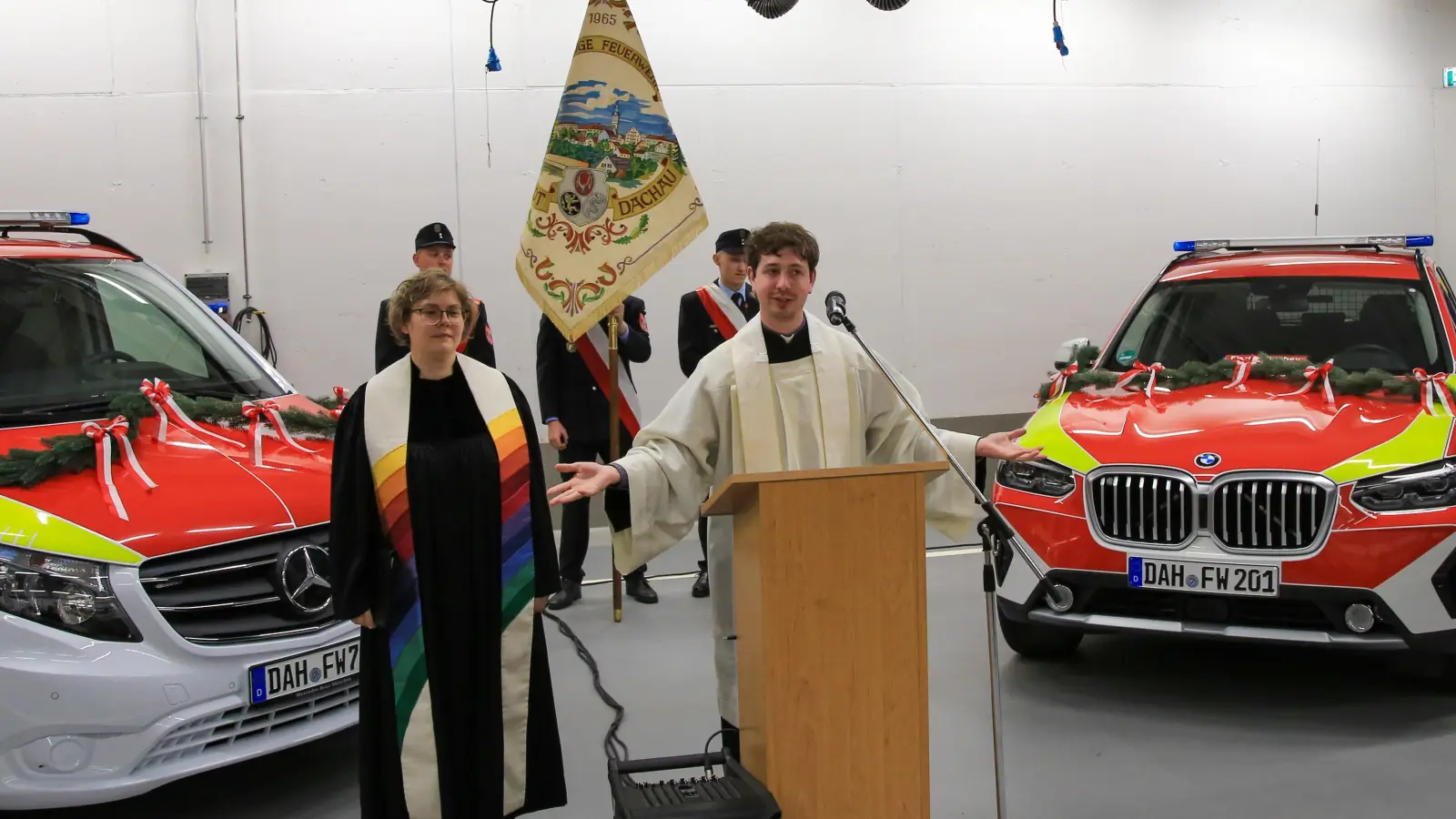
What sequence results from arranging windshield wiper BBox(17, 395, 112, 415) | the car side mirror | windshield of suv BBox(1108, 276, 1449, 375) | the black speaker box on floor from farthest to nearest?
the car side mirror, windshield of suv BBox(1108, 276, 1449, 375), windshield wiper BBox(17, 395, 112, 415), the black speaker box on floor

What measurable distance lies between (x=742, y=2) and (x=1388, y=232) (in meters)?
4.88

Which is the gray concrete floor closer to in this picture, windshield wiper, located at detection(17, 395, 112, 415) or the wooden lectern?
windshield wiper, located at detection(17, 395, 112, 415)

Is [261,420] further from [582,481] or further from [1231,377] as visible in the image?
[1231,377]

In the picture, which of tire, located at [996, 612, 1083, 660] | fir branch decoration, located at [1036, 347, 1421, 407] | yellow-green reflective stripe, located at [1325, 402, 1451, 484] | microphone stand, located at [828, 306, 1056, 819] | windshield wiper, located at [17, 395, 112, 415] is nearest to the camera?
microphone stand, located at [828, 306, 1056, 819]

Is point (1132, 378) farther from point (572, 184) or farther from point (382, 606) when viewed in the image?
point (382, 606)

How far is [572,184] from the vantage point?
210 inches

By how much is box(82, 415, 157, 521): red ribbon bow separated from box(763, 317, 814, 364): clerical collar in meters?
1.63

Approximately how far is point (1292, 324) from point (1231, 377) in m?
0.62

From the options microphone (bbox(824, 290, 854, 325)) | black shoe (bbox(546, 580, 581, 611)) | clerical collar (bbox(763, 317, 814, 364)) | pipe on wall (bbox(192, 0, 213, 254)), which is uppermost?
A: pipe on wall (bbox(192, 0, 213, 254))

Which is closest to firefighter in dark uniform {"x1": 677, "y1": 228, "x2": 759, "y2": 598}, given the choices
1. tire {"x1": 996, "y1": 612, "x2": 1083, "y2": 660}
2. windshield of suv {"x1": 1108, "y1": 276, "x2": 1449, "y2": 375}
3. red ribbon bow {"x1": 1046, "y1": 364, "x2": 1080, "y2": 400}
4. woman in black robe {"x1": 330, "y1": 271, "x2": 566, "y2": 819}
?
red ribbon bow {"x1": 1046, "y1": 364, "x2": 1080, "y2": 400}

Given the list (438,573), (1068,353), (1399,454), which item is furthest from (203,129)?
(1399,454)

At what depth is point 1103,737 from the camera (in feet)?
13.2

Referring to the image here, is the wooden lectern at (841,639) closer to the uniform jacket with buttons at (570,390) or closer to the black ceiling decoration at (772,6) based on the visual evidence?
the uniform jacket with buttons at (570,390)

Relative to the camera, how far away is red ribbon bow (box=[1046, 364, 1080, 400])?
493cm
